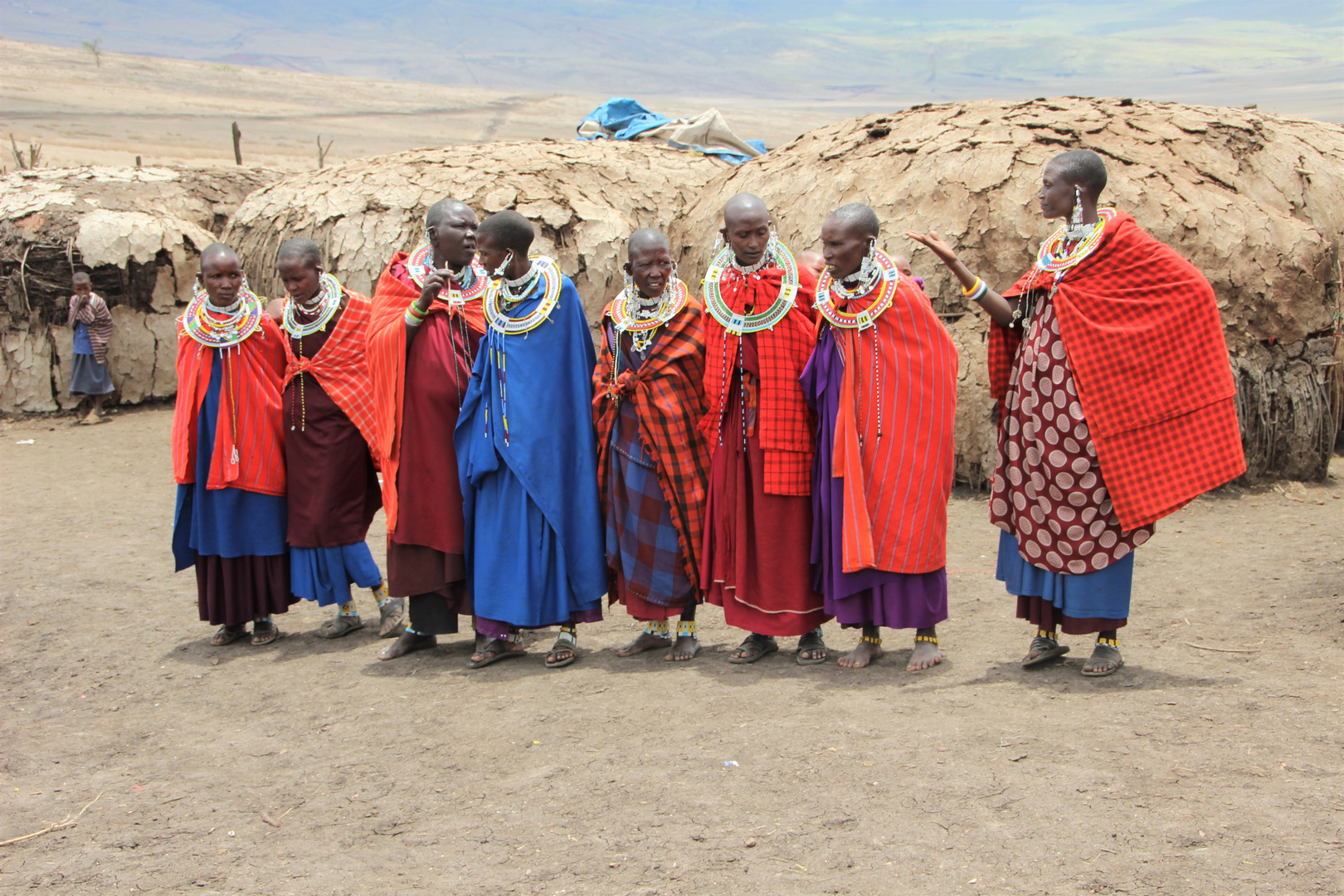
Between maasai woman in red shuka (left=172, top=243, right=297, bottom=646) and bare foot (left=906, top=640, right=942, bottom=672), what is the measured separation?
3.17 meters

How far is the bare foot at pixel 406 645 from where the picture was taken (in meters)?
5.17

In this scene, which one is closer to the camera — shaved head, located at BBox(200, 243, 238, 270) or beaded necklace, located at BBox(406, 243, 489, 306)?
beaded necklace, located at BBox(406, 243, 489, 306)

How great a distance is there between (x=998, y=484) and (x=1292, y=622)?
1.68 metres

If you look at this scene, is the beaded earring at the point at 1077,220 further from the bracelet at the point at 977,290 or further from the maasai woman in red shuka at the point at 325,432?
the maasai woman in red shuka at the point at 325,432

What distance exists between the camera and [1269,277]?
7.29 meters

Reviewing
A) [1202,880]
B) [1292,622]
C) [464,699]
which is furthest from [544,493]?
[1292,622]

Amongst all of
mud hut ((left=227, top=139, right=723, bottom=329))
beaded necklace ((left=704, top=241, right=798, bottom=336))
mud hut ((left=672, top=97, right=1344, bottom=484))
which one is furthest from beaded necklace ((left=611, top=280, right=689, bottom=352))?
mud hut ((left=227, top=139, right=723, bottom=329))

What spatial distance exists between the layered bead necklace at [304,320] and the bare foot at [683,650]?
2130mm

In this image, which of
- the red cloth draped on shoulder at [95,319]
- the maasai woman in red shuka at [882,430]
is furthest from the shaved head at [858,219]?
the red cloth draped on shoulder at [95,319]

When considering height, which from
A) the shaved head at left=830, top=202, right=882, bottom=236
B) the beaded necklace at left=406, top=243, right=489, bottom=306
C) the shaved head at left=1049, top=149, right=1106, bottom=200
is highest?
the shaved head at left=1049, top=149, right=1106, bottom=200

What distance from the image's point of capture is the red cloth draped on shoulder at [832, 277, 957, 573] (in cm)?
438

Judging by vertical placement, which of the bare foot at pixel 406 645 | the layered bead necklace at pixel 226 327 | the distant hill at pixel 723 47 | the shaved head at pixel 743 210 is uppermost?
the distant hill at pixel 723 47

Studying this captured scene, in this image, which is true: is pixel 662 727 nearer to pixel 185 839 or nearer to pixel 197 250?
pixel 185 839

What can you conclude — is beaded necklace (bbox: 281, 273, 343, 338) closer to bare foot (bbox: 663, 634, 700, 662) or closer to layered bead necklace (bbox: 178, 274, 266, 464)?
layered bead necklace (bbox: 178, 274, 266, 464)
